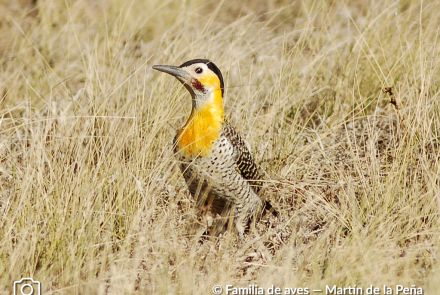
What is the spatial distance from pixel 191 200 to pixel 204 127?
85 cm

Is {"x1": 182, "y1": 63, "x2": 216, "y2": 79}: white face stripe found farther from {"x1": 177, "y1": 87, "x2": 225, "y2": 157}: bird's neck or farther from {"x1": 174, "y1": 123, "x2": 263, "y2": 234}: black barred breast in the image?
{"x1": 174, "y1": 123, "x2": 263, "y2": 234}: black barred breast

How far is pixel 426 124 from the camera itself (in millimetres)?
4551

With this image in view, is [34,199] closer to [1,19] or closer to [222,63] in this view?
[222,63]

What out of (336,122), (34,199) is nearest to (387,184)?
(336,122)

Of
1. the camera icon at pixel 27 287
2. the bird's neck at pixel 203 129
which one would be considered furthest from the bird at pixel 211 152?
the camera icon at pixel 27 287

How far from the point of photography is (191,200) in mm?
4949

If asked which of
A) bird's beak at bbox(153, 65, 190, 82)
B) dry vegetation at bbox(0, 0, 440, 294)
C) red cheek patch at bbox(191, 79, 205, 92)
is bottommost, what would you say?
dry vegetation at bbox(0, 0, 440, 294)

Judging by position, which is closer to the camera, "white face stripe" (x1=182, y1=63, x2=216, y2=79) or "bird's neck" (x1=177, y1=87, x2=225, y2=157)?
"bird's neck" (x1=177, y1=87, x2=225, y2=157)

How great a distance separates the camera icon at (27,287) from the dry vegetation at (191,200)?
0.19 feet

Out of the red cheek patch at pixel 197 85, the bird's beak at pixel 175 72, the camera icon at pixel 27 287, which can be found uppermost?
the bird's beak at pixel 175 72

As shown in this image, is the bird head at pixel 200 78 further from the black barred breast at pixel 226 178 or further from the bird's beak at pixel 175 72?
the black barred breast at pixel 226 178

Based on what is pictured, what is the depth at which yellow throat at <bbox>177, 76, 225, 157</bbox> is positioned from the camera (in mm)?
4297

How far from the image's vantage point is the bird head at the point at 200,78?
14.4 feet

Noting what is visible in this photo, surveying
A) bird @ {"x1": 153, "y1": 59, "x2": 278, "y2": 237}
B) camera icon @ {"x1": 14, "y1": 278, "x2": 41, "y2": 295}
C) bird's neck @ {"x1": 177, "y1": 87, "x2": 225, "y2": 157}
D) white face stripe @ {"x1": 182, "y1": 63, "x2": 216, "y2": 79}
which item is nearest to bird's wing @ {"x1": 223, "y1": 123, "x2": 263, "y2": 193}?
bird @ {"x1": 153, "y1": 59, "x2": 278, "y2": 237}
